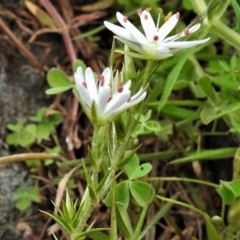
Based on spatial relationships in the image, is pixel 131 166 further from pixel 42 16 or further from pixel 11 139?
pixel 42 16

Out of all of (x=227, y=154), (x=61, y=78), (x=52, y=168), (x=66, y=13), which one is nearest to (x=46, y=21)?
(x=66, y=13)

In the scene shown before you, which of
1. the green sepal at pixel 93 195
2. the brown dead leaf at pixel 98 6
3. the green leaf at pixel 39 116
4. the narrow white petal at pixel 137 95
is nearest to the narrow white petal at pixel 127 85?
the narrow white petal at pixel 137 95

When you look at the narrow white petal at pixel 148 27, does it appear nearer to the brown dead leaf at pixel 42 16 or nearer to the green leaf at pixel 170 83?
the green leaf at pixel 170 83

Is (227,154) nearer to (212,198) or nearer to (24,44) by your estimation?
(212,198)

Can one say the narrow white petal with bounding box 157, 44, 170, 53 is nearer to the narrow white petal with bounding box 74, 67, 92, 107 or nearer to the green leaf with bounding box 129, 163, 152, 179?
the narrow white petal with bounding box 74, 67, 92, 107

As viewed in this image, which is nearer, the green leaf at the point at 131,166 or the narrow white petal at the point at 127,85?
the narrow white petal at the point at 127,85

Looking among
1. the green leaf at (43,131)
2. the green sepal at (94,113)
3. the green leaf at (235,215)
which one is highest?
the green sepal at (94,113)

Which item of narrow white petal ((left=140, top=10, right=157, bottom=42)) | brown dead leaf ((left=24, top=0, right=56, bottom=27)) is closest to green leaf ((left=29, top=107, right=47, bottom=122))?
brown dead leaf ((left=24, top=0, right=56, bottom=27))
